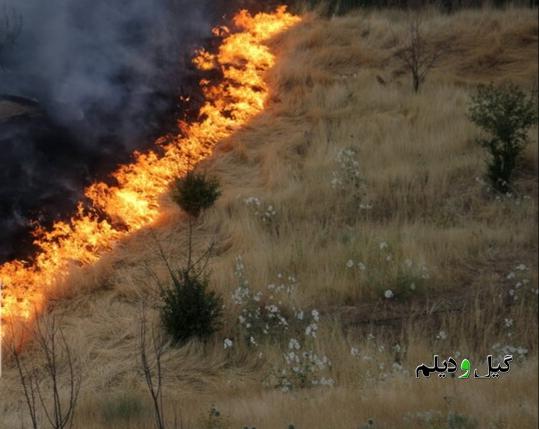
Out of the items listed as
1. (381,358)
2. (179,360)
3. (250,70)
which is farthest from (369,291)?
→ (250,70)

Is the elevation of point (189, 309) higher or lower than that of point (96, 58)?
lower

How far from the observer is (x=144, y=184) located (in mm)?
8922

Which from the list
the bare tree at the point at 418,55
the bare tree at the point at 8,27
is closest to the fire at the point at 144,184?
the bare tree at the point at 418,55

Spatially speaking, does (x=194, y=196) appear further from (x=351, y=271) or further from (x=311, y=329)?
(x=311, y=329)

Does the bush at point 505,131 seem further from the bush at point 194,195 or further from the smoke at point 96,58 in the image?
the smoke at point 96,58

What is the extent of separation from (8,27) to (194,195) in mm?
4373

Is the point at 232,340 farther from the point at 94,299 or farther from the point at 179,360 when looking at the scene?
the point at 94,299

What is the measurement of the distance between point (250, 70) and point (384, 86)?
2201 millimetres

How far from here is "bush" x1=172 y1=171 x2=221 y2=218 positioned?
814 cm

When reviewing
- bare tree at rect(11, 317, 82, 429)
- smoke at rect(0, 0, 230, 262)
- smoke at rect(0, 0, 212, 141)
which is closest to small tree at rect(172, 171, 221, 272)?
smoke at rect(0, 0, 230, 262)

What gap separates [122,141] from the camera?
387 inches

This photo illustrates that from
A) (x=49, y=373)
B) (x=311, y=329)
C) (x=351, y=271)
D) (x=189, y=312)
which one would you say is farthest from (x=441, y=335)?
(x=49, y=373)

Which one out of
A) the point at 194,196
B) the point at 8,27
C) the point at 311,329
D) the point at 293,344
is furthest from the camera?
the point at 8,27

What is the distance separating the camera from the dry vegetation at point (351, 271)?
4.59 meters
